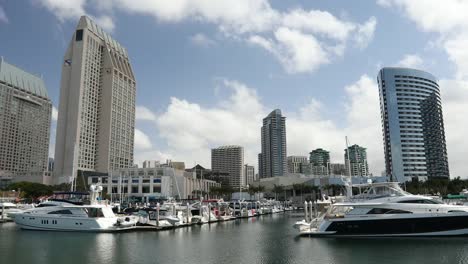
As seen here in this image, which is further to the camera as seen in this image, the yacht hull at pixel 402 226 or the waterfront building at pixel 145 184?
the waterfront building at pixel 145 184

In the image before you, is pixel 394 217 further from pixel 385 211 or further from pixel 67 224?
pixel 67 224

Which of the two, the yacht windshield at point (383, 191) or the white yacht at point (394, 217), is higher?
the yacht windshield at point (383, 191)

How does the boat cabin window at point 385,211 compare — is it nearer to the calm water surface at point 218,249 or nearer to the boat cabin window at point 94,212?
the calm water surface at point 218,249

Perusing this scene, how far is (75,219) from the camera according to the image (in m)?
62.9

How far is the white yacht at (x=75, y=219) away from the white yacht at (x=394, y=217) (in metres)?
34.2

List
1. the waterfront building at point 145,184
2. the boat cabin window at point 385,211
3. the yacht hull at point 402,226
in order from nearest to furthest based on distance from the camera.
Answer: the yacht hull at point 402,226 < the boat cabin window at point 385,211 < the waterfront building at point 145,184

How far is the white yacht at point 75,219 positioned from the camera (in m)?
62.4

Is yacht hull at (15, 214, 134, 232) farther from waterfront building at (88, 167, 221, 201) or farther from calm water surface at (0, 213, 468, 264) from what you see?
waterfront building at (88, 167, 221, 201)

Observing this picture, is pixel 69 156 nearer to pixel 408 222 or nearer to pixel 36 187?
pixel 36 187

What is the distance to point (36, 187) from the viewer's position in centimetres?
15588

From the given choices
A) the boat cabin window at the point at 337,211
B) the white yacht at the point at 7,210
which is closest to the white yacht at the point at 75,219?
the white yacht at the point at 7,210

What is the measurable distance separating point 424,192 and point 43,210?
140m

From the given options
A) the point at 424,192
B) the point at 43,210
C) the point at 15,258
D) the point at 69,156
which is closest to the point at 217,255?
the point at 15,258

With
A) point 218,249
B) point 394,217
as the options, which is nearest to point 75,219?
point 218,249
